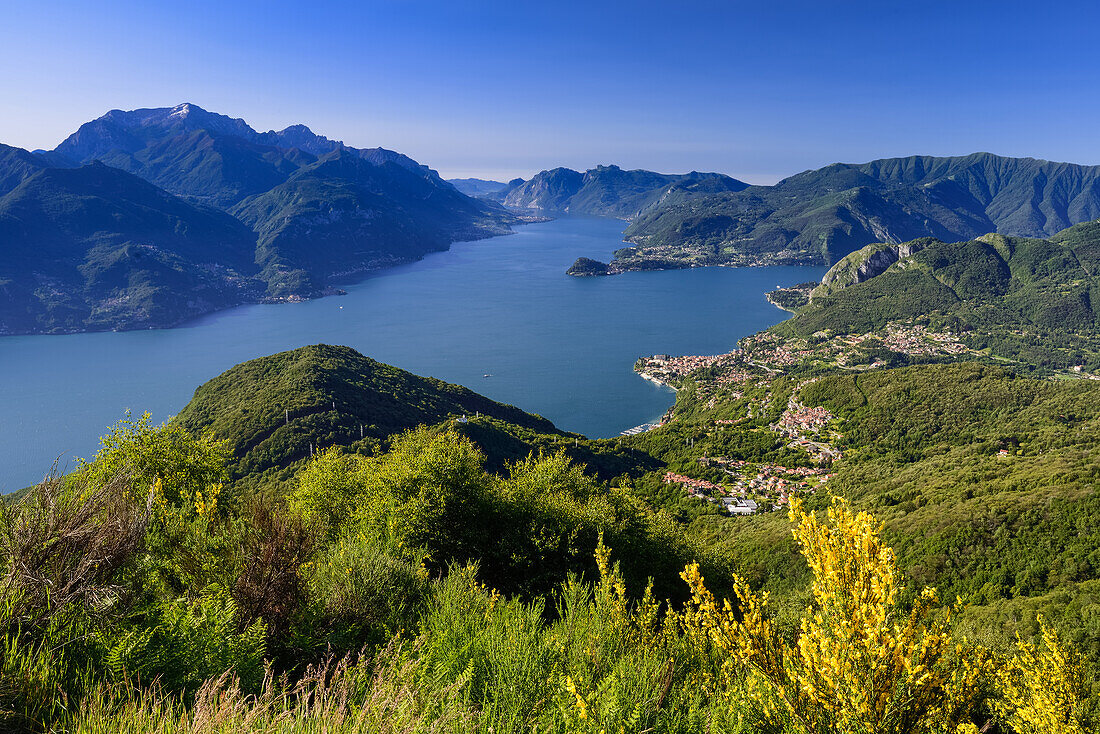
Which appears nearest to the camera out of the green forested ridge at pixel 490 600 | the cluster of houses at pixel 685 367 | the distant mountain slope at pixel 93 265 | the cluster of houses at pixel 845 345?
the green forested ridge at pixel 490 600

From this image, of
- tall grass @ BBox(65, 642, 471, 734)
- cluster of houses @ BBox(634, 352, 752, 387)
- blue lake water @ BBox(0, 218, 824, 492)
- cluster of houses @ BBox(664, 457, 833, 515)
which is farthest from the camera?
cluster of houses @ BBox(634, 352, 752, 387)

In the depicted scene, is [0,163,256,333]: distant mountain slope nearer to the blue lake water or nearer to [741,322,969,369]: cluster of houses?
the blue lake water

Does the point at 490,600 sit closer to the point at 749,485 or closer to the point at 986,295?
the point at 749,485

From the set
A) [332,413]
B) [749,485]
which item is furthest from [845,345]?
[332,413]

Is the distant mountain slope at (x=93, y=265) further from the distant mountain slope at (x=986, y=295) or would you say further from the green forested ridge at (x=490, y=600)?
the distant mountain slope at (x=986, y=295)

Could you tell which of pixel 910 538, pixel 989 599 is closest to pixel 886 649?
pixel 989 599

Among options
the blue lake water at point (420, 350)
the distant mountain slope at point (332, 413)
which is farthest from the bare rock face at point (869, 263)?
the distant mountain slope at point (332, 413)

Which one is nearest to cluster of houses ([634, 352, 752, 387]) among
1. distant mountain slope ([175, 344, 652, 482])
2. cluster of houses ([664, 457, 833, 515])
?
cluster of houses ([664, 457, 833, 515])
